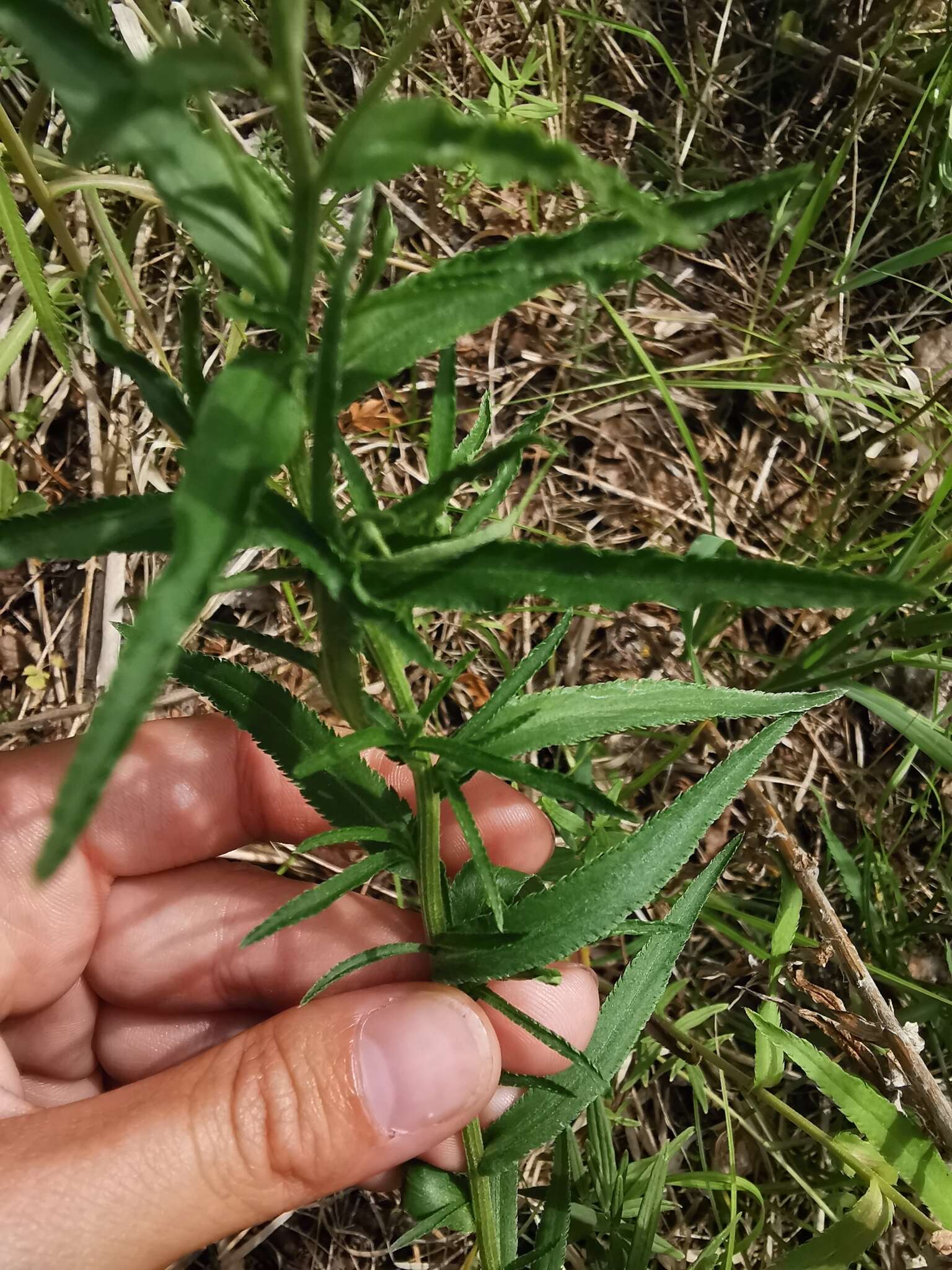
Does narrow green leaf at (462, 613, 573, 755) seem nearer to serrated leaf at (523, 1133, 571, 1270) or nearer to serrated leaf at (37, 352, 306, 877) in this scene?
serrated leaf at (37, 352, 306, 877)

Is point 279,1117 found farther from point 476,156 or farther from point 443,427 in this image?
point 476,156

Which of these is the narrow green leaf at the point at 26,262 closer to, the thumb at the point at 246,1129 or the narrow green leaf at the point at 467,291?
the narrow green leaf at the point at 467,291

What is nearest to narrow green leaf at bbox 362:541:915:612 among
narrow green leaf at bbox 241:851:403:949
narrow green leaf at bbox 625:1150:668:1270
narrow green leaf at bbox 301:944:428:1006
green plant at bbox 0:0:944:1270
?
green plant at bbox 0:0:944:1270

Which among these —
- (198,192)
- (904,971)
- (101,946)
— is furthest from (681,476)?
(198,192)

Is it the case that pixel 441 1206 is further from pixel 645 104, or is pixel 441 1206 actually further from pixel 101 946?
pixel 645 104

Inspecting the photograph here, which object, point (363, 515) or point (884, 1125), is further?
point (884, 1125)

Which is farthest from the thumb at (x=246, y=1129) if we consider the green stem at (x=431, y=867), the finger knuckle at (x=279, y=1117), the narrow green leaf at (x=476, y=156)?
the narrow green leaf at (x=476, y=156)

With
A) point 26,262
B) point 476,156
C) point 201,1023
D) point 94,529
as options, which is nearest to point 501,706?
point 94,529
